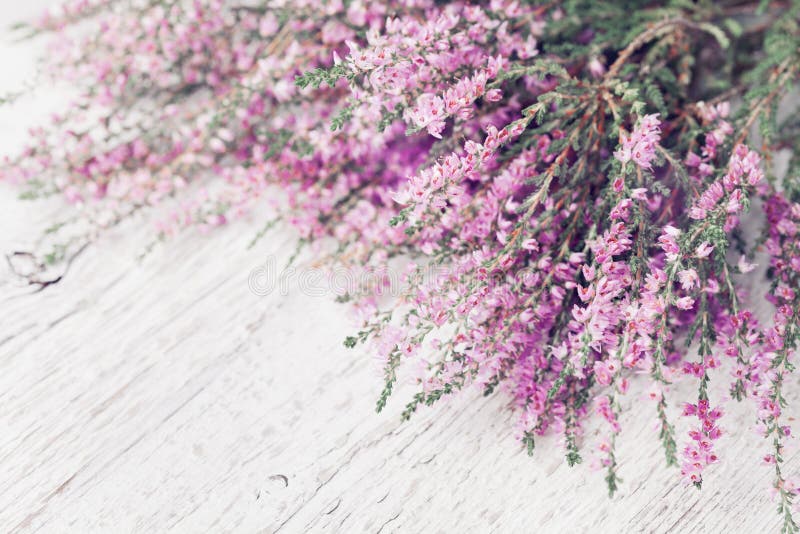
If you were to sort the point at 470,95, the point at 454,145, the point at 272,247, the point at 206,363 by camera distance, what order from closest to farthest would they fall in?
the point at 470,95
the point at 454,145
the point at 206,363
the point at 272,247

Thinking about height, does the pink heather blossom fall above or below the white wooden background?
above

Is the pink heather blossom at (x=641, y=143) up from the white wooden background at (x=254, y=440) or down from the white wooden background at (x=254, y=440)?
up

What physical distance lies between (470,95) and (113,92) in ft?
2.97

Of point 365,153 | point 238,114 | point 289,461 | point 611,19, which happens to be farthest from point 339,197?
point 611,19

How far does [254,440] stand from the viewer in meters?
1.05

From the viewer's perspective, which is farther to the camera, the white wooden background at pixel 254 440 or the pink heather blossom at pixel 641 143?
the white wooden background at pixel 254 440

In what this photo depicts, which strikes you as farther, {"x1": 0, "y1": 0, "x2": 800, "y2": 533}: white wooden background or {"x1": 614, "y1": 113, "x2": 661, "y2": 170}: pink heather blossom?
{"x1": 0, "y1": 0, "x2": 800, "y2": 533}: white wooden background

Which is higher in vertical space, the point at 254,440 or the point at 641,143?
the point at 641,143

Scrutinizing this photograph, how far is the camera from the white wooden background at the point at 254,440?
3.23 feet

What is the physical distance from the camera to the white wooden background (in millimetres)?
985

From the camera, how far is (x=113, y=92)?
1356 mm

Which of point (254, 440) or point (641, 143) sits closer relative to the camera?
point (641, 143)

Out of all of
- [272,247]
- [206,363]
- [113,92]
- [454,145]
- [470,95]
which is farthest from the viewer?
[113,92]

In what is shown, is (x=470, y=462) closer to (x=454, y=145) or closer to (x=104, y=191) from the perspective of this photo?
(x=454, y=145)
